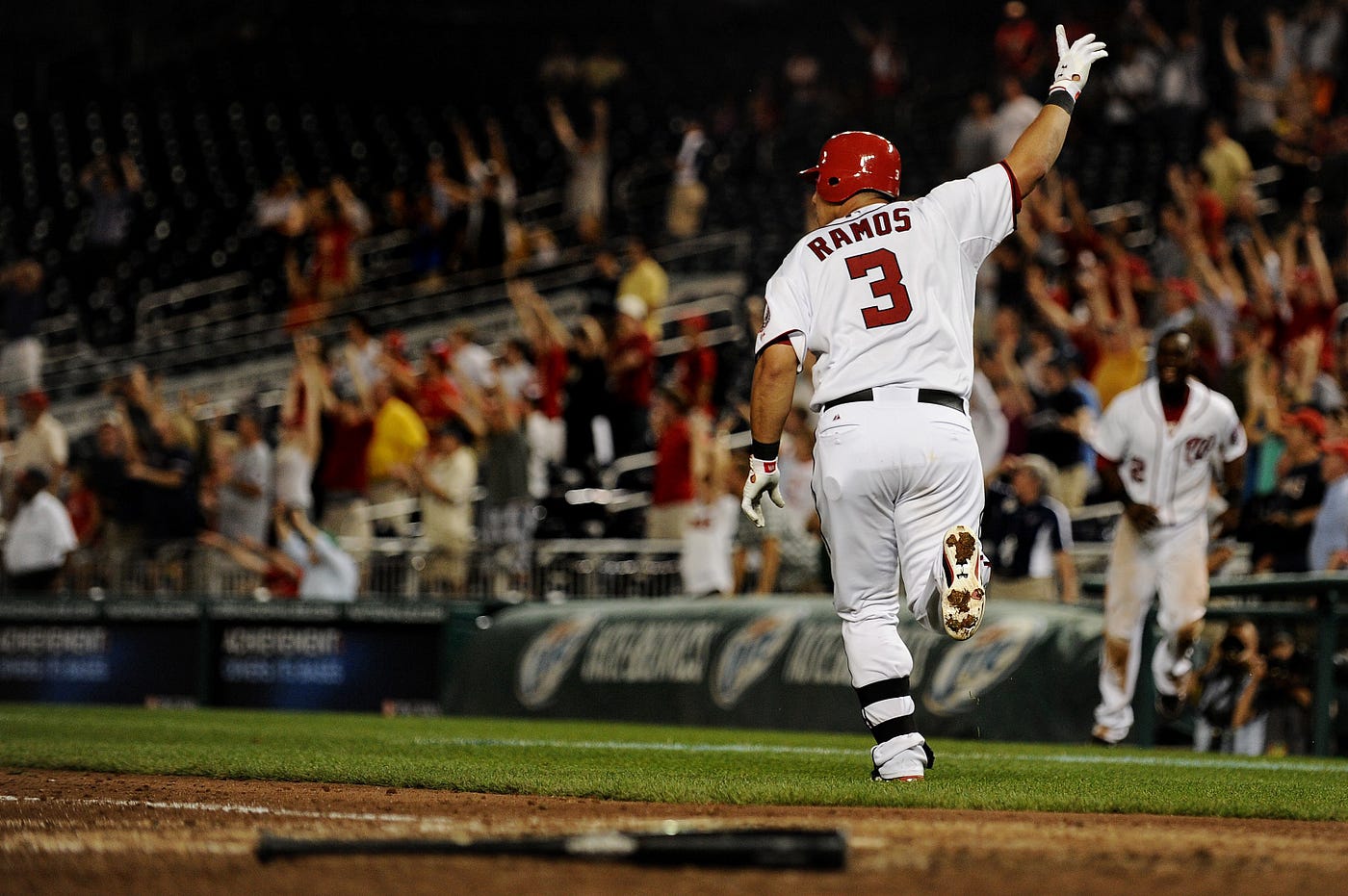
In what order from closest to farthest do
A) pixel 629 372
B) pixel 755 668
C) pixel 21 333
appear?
pixel 755 668, pixel 629 372, pixel 21 333

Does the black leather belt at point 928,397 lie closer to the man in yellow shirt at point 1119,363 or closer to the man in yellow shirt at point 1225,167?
the man in yellow shirt at point 1119,363

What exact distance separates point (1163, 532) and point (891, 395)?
449 cm

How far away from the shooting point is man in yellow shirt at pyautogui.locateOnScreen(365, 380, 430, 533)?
16.4 meters

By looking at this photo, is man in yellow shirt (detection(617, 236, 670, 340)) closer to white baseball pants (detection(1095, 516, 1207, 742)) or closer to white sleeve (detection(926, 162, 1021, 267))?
white baseball pants (detection(1095, 516, 1207, 742))

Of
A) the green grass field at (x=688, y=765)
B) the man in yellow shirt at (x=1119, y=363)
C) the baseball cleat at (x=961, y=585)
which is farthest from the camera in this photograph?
the man in yellow shirt at (x=1119, y=363)

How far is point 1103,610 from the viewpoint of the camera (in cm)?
1151

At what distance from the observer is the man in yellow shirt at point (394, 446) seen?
1642 centimetres

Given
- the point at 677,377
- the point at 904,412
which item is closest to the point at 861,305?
the point at 904,412

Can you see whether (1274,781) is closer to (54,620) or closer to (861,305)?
(861,305)

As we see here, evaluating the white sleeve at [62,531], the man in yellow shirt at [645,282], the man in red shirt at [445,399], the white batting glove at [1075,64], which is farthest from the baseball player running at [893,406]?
the man in yellow shirt at [645,282]

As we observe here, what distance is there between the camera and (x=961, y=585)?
6.30 meters

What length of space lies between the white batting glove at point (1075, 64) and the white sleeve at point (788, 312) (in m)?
1.32

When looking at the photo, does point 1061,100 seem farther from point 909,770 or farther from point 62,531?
point 62,531

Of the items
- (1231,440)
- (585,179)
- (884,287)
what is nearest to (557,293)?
(585,179)
